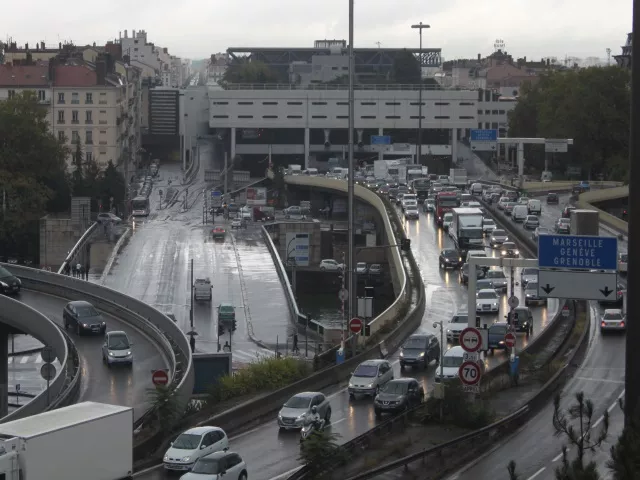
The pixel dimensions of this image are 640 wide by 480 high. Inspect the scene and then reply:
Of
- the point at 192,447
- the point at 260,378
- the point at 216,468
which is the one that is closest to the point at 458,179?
the point at 260,378

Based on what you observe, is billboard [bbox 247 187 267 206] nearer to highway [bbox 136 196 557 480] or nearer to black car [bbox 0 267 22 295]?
highway [bbox 136 196 557 480]

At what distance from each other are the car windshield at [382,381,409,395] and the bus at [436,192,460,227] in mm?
43151

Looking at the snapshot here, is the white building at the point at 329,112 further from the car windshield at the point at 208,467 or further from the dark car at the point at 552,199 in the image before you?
the car windshield at the point at 208,467

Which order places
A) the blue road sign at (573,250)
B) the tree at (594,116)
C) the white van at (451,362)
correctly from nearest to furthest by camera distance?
the blue road sign at (573,250), the white van at (451,362), the tree at (594,116)

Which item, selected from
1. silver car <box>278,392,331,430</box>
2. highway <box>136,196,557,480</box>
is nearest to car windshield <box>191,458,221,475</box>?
highway <box>136,196,557,480</box>

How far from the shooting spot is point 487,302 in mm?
44594

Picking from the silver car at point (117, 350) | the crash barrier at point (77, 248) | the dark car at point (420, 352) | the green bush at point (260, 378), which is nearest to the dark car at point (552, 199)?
the crash barrier at point (77, 248)

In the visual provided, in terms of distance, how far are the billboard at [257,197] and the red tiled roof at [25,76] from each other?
16960 millimetres

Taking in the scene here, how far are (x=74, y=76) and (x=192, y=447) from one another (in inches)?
2975

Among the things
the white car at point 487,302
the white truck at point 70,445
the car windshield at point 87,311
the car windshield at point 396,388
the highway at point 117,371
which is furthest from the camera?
the white car at point 487,302

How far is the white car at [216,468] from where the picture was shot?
20.2 metres

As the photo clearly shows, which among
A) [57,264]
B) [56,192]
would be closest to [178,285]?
[57,264]

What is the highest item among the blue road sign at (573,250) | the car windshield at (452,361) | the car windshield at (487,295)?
the blue road sign at (573,250)

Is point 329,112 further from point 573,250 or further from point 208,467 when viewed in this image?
point 208,467
